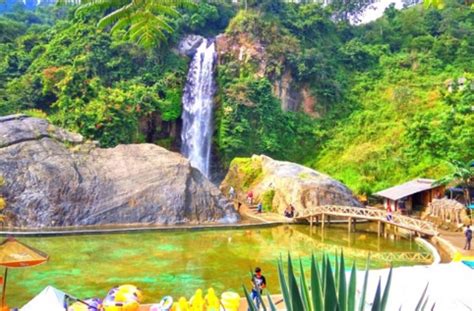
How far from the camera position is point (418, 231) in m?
19.2

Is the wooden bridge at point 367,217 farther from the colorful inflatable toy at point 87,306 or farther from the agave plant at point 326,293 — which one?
the agave plant at point 326,293

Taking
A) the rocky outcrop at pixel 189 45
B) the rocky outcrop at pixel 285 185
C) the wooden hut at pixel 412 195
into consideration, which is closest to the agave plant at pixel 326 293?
the rocky outcrop at pixel 285 185

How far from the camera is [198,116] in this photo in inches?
1356

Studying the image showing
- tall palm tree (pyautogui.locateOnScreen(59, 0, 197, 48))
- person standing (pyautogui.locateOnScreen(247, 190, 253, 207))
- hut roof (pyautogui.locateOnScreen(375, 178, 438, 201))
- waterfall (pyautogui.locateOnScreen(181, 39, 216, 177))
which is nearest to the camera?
tall palm tree (pyautogui.locateOnScreen(59, 0, 197, 48))

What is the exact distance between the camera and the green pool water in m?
13.1

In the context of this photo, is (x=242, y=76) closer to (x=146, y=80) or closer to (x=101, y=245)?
(x=146, y=80)

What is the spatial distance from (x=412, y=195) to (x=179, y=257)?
48.7 feet

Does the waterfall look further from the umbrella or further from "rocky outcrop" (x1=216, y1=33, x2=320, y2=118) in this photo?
the umbrella

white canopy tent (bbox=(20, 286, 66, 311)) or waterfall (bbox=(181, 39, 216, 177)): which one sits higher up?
waterfall (bbox=(181, 39, 216, 177))

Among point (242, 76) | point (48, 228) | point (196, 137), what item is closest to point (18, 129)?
point (48, 228)

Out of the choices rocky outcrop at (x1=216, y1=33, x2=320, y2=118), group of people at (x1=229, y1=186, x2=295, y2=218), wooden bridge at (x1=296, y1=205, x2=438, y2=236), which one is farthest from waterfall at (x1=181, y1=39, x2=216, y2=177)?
wooden bridge at (x1=296, y1=205, x2=438, y2=236)

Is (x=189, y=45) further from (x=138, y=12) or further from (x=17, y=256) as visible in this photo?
(x=138, y=12)

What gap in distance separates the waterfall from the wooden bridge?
12.2m

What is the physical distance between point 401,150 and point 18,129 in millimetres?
23369
